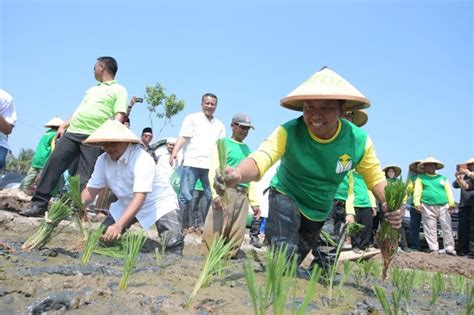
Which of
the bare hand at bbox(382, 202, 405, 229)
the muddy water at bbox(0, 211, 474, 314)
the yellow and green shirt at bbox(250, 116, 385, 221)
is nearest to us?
the muddy water at bbox(0, 211, 474, 314)

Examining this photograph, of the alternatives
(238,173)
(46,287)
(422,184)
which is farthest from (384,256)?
(422,184)

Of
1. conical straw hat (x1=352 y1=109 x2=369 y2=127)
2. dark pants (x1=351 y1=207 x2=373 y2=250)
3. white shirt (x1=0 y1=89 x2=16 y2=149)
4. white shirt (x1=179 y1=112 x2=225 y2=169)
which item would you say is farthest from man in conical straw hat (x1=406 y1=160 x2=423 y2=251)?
white shirt (x1=0 y1=89 x2=16 y2=149)

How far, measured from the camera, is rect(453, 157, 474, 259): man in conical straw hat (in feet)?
25.7

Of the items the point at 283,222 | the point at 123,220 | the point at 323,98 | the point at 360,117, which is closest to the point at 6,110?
the point at 123,220

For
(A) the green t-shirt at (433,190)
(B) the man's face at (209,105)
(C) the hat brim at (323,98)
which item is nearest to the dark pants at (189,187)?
(B) the man's face at (209,105)

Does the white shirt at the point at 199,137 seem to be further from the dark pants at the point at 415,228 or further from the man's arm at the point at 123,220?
the dark pants at the point at 415,228

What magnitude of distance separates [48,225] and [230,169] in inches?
64.3

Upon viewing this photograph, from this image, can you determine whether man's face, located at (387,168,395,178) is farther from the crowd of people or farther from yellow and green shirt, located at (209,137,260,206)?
yellow and green shirt, located at (209,137,260,206)

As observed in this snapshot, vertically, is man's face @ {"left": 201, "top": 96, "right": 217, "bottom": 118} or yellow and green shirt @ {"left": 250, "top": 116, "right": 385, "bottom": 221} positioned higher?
man's face @ {"left": 201, "top": 96, "right": 217, "bottom": 118}

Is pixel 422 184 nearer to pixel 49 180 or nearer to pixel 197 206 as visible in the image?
pixel 197 206

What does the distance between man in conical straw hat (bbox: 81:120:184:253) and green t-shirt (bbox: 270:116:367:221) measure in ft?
3.71

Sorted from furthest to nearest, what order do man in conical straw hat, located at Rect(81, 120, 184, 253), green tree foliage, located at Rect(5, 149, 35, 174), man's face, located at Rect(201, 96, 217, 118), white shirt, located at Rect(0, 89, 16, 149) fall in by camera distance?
green tree foliage, located at Rect(5, 149, 35, 174) → man's face, located at Rect(201, 96, 217, 118) → white shirt, located at Rect(0, 89, 16, 149) → man in conical straw hat, located at Rect(81, 120, 184, 253)

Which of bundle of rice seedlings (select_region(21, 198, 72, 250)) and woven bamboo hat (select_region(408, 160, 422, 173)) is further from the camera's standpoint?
woven bamboo hat (select_region(408, 160, 422, 173))

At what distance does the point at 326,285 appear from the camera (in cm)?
302
